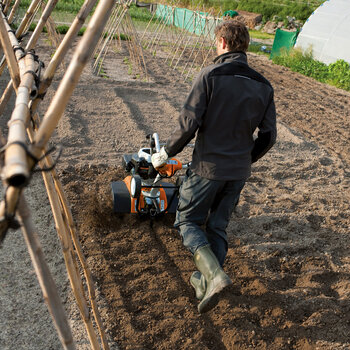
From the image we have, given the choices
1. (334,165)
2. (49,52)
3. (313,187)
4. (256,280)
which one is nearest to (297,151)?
(334,165)

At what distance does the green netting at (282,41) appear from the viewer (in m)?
13.8

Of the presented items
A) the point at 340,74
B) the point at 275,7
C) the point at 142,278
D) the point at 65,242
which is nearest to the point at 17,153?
the point at 65,242

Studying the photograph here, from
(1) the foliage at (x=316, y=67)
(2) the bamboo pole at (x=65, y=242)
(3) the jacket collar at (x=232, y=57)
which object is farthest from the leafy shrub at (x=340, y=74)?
(2) the bamboo pole at (x=65, y=242)

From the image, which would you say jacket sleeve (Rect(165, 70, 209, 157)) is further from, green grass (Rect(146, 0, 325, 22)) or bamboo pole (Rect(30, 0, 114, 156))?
green grass (Rect(146, 0, 325, 22))

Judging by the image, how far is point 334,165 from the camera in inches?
220

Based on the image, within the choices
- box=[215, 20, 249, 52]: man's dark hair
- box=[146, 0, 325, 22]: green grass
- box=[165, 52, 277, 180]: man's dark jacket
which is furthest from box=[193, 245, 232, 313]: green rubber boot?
box=[146, 0, 325, 22]: green grass

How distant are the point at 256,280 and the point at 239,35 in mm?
1793

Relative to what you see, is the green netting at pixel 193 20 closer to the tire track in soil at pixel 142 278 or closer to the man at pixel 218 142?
the tire track in soil at pixel 142 278

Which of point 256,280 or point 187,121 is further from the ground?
point 187,121

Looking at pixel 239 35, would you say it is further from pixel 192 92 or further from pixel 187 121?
pixel 187 121

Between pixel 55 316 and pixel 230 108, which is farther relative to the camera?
pixel 230 108

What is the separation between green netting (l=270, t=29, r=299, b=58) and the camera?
13.8 metres

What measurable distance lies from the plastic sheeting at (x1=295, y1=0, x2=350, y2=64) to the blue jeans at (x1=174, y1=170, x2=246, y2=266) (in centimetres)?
1014

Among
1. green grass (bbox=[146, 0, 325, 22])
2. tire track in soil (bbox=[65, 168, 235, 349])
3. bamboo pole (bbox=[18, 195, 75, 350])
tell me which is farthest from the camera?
green grass (bbox=[146, 0, 325, 22])
